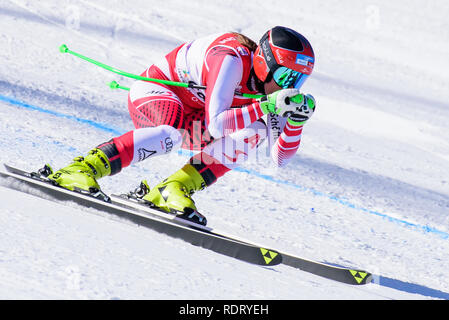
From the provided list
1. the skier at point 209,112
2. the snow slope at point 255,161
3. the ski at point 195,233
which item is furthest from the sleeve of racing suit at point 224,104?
the snow slope at point 255,161

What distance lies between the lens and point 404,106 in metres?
9.43

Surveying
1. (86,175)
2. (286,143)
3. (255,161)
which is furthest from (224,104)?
(255,161)

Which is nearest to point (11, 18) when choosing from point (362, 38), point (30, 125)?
point (30, 125)

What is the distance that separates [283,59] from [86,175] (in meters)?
1.17

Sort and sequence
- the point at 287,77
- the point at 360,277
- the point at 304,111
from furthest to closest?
the point at 287,77, the point at 304,111, the point at 360,277

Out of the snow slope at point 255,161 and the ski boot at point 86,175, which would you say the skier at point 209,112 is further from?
the snow slope at point 255,161

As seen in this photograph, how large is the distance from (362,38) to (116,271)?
10.3 m

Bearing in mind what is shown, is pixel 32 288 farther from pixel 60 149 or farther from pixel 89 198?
pixel 60 149

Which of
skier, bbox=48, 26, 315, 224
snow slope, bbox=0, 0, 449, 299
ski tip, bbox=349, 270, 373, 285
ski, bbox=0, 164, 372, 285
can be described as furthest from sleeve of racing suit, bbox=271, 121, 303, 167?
ski tip, bbox=349, 270, 373, 285

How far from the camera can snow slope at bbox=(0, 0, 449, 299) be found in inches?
113

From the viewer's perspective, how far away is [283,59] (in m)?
3.66

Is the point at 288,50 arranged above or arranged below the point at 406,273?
above

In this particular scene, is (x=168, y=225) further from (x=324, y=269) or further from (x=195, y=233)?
(x=324, y=269)

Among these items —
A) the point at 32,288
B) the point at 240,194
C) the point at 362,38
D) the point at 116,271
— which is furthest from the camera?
the point at 362,38
